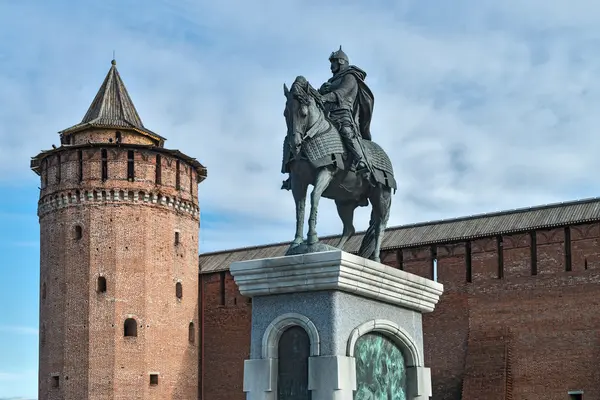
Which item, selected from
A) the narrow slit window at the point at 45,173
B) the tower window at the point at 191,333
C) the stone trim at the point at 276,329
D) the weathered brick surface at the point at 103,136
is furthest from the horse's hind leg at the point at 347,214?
the narrow slit window at the point at 45,173

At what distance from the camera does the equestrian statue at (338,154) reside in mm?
5230

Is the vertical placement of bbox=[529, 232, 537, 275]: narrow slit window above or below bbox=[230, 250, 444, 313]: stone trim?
above

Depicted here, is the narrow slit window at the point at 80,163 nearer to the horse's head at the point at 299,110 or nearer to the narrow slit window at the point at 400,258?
the narrow slit window at the point at 400,258

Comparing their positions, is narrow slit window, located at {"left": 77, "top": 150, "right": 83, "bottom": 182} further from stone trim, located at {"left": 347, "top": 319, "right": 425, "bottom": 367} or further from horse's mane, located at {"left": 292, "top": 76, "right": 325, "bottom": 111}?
stone trim, located at {"left": 347, "top": 319, "right": 425, "bottom": 367}

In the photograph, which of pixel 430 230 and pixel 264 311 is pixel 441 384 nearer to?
pixel 430 230

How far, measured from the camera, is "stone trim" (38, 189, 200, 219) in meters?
24.7

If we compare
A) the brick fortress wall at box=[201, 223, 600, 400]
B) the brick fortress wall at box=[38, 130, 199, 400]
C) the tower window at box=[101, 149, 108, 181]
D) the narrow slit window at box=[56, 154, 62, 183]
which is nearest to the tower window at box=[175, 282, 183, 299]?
the brick fortress wall at box=[38, 130, 199, 400]

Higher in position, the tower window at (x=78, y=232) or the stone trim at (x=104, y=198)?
the stone trim at (x=104, y=198)

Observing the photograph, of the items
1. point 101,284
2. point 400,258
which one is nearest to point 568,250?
point 400,258

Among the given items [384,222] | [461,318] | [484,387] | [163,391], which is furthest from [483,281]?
[384,222]

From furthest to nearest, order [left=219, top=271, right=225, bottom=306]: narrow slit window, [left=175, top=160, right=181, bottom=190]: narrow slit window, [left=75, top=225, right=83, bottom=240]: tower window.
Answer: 1. [left=219, top=271, right=225, bottom=306]: narrow slit window
2. [left=175, top=160, right=181, bottom=190]: narrow slit window
3. [left=75, top=225, right=83, bottom=240]: tower window

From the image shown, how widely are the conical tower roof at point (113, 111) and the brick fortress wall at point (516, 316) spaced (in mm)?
8381

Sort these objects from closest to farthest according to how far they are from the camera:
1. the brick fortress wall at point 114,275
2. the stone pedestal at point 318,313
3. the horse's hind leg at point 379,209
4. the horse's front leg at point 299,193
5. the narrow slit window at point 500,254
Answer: the stone pedestal at point 318,313 → the horse's front leg at point 299,193 → the horse's hind leg at point 379,209 → the narrow slit window at point 500,254 → the brick fortress wall at point 114,275

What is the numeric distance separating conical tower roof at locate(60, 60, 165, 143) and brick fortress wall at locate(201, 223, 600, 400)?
8381 mm
